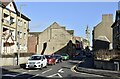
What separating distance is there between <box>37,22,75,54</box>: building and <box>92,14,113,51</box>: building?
9166 millimetres

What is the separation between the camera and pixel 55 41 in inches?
3246

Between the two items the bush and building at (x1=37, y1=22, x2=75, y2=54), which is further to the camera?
building at (x1=37, y1=22, x2=75, y2=54)

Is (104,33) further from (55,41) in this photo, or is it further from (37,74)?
(37,74)

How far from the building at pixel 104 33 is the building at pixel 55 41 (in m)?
9.17

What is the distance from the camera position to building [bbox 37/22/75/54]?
81.9m

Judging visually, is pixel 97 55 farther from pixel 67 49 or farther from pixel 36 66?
pixel 67 49

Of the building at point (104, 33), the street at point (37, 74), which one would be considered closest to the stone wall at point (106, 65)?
the street at point (37, 74)

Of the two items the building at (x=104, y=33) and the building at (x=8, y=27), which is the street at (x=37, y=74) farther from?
the building at (x=104, y=33)

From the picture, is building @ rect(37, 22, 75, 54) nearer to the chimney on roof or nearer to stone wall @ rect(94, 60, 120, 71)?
the chimney on roof

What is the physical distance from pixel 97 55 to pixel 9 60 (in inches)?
459

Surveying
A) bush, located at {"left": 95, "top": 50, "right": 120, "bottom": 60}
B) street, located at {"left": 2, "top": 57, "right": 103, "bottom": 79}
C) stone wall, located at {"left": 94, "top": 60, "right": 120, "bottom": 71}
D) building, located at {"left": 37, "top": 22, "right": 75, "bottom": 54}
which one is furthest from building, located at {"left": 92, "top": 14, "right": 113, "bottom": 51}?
street, located at {"left": 2, "top": 57, "right": 103, "bottom": 79}

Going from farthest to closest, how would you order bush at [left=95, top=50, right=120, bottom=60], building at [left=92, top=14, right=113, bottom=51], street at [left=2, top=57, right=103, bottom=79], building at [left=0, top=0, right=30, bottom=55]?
building at [left=92, top=14, right=113, bottom=51] → building at [left=0, top=0, right=30, bottom=55] → bush at [left=95, top=50, right=120, bottom=60] → street at [left=2, top=57, right=103, bottom=79]

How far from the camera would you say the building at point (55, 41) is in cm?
8194

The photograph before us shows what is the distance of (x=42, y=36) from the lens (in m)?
83.1
